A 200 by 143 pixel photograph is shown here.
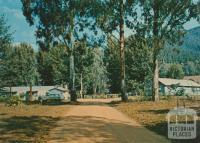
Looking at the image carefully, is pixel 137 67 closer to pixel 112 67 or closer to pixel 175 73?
pixel 112 67

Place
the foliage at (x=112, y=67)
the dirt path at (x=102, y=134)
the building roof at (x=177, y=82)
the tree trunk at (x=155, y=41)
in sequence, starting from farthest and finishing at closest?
the building roof at (x=177, y=82) → the foliage at (x=112, y=67) → the tree trunk at (x=155, y=41) → the dirt path at (x=102, y=134)

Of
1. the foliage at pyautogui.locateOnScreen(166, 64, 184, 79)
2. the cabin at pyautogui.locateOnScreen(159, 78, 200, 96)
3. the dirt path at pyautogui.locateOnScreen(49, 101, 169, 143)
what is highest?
the foliage at pyautogui.locateOnScreen(166, 64, 184, 79)

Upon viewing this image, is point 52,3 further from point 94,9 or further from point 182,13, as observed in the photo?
point 182,13

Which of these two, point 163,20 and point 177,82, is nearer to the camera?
A: point 163,20

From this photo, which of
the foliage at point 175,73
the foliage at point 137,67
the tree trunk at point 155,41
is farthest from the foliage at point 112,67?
the tree trunk at point 155,41

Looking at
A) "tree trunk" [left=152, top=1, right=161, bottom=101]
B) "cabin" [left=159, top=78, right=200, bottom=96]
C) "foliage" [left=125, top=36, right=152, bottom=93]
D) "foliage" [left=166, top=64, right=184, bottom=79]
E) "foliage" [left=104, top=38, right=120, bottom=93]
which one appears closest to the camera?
"tree trunk" [left=152, top=1, right=161, bottom=101]

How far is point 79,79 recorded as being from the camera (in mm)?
119125

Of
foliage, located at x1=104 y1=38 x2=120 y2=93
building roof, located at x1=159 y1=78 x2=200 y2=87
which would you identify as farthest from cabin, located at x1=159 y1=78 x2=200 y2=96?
foliage, located at x1=104 y1=38 x2=120 y2=93

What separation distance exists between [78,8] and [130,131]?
118ft

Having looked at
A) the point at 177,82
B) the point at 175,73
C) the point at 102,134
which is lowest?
the point at 102,134

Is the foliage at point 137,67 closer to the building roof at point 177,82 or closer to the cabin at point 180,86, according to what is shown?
the cabin at point 180,86

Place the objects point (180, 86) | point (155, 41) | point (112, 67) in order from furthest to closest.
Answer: point (180, 86), point (112, 67), point (155, 41)

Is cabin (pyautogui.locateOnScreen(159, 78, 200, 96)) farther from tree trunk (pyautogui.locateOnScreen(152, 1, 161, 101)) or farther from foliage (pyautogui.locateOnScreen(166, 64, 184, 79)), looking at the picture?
tree trunk (pyautogui.locateOnScreen(152, 1, 161, 101))

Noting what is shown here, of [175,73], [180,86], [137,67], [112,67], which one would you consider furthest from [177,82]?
[137,67]
